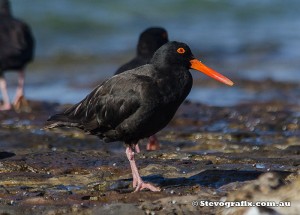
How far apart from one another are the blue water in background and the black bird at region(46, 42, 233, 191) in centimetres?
599

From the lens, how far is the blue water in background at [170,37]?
54.6 feet

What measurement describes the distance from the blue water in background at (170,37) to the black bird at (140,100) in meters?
5.99

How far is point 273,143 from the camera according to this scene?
922 cm

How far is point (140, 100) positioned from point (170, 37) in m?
15.6

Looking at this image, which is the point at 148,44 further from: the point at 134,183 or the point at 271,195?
the point at 271,195

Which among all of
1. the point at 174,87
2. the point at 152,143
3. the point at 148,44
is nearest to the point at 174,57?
the point at 174,87

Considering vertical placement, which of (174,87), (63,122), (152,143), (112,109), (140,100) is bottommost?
(152,143)

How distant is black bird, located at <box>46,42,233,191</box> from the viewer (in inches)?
Answer: 262

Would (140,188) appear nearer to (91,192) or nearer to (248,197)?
(91,192)

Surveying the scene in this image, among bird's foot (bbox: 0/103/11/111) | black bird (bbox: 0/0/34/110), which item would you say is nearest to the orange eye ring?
bird's foot (bbox: 0/103/11/111)

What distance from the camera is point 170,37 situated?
72.6 ft

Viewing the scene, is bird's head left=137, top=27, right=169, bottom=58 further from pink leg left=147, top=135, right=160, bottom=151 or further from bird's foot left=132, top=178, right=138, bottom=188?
bird's foot left=132, top=178, right=138, bottom=188

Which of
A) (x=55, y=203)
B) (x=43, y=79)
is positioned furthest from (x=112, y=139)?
(x=43, y=79)

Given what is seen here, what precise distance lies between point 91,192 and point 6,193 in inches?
24.7
